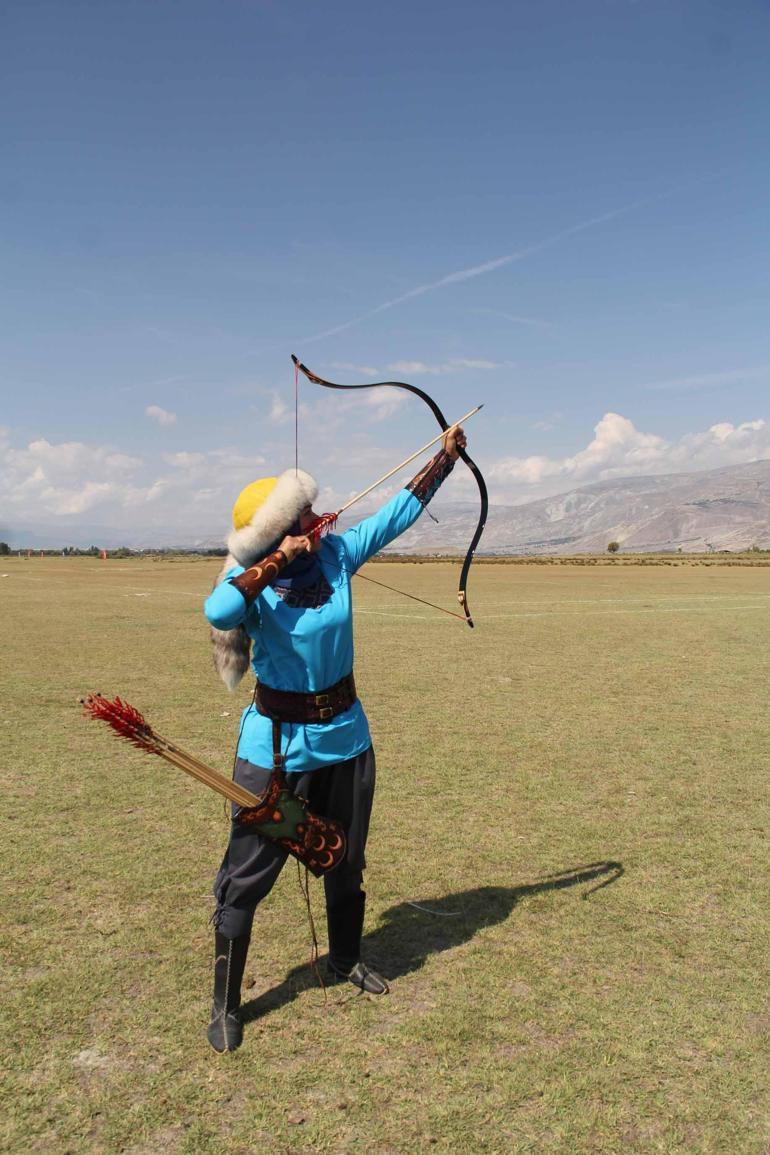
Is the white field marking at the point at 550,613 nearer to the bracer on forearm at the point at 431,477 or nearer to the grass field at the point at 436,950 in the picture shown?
the grass field at the point at 436,950

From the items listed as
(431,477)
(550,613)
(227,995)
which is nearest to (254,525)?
(431,477)

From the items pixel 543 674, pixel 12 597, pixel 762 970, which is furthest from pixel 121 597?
pixel 762 970

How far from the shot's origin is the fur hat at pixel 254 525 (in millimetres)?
3490

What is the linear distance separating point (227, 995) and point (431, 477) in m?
2.79

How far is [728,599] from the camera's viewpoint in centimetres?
2841

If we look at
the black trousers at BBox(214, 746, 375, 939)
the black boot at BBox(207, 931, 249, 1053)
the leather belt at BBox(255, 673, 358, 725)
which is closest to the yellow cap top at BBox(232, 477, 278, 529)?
the leather belt at BBox(255, 673, 358, 725)

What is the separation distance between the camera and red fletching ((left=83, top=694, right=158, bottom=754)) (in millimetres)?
3221

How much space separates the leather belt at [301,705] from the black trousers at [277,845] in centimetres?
27

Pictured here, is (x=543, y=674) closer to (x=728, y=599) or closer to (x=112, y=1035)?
(x=112, y=1035)

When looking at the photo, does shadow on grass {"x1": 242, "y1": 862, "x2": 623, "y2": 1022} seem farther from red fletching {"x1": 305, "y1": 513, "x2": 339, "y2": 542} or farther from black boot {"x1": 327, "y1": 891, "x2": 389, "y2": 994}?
red fletching {"x1": 305, "y1": 513, "x2": 339, "y2": 542}

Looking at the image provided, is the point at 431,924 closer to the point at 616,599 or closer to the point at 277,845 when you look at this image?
the point at 277,845

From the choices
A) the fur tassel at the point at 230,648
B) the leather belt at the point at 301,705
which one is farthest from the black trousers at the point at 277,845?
the fur tassel at the point at 230,648

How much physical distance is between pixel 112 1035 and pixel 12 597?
90.0 feet

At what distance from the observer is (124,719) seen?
3.27 m
